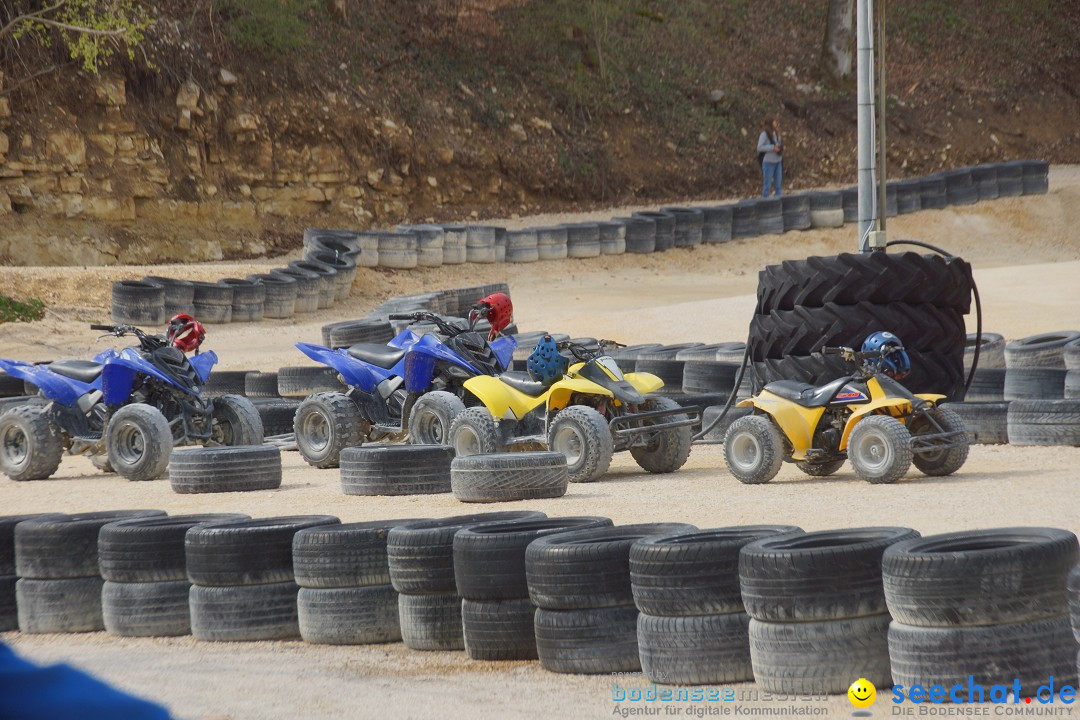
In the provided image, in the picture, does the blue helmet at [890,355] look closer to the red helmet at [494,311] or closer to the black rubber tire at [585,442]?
the black rubber tire at [585,442]

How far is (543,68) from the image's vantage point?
126 ft

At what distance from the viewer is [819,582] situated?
15.8 feet

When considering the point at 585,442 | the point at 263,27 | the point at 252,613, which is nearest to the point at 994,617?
the point at 252,613

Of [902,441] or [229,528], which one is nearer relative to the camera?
[229,528]

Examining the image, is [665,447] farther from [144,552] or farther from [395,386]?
[144,552]

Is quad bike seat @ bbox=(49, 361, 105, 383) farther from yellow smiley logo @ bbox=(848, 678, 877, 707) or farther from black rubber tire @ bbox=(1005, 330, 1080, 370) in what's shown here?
black rubber tire @ bbox=(1005, 330, 1080, 370)

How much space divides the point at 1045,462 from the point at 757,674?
5.43m

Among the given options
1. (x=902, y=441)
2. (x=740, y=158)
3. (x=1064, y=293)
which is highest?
(x=740, y=158)

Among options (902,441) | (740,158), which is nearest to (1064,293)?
(902,441)

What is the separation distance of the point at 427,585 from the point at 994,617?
2.61 metres

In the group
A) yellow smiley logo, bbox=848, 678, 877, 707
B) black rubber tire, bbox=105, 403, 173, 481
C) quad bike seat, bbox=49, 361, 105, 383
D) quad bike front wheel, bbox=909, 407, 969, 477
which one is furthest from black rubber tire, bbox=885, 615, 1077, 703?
quad bike seat, bbox=49, 361, 105, 383

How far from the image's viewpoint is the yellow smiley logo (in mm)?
4641

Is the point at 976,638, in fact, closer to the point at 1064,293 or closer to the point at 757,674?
the point at 757,674

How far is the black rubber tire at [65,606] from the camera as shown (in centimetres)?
716
